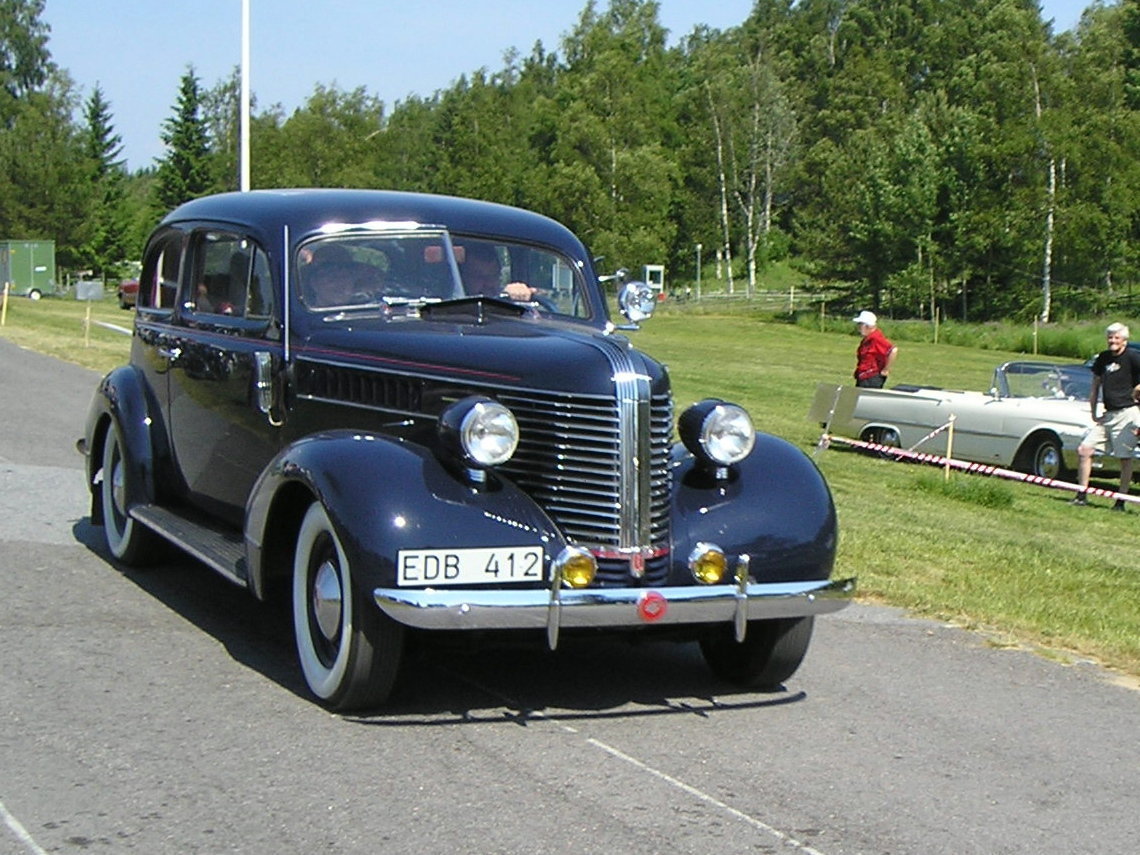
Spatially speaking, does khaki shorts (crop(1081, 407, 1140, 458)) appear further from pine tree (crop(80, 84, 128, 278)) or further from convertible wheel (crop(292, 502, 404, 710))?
pine tree (crop(80, 84, 128, 278))

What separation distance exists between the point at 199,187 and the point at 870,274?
3597 centimetres

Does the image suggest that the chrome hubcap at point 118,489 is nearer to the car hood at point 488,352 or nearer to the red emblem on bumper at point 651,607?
the car hood at point 488,352

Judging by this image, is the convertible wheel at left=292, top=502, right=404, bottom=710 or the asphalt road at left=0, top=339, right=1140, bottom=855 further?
the convertible wheel at left=292, top=502, right=404, bottom=710

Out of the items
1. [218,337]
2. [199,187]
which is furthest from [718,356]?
[199,187]

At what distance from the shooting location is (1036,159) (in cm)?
6088

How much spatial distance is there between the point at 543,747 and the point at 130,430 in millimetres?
3852

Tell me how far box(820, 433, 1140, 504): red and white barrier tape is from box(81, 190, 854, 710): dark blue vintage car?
941 centimetres

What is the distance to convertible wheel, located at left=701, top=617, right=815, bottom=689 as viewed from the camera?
670cm

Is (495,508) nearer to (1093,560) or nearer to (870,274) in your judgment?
(1093,560)

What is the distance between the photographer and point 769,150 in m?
80.7

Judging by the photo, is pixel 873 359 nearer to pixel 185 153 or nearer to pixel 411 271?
pixel 411 271

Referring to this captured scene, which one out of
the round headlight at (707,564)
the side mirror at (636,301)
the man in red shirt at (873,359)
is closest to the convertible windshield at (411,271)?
the side mirror at (636,301)

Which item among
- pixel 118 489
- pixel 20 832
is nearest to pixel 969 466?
pixel 118 489

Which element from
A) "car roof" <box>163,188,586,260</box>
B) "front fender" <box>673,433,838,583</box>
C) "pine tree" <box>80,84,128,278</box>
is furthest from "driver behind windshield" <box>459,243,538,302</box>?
"pine tree" <box>80,84,128,278</box>
